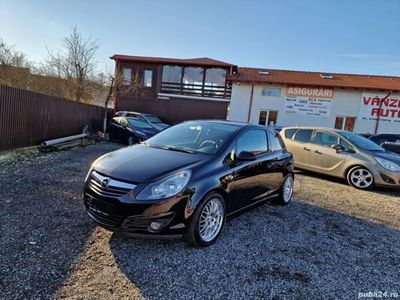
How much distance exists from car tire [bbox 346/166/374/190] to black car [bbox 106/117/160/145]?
310 inches

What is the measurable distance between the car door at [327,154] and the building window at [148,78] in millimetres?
15537

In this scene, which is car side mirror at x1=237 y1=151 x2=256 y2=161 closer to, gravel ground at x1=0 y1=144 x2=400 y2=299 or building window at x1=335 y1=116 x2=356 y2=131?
gravel ground at x1=0 y1=144 x2=400 y2=299

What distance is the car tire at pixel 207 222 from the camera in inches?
127

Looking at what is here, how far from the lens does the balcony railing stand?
20641 mm

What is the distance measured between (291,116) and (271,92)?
2.12m

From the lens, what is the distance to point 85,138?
11961 mm

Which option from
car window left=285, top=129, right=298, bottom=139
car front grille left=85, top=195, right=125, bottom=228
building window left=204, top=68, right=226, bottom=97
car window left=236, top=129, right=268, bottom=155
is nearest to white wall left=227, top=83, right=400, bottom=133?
building window left=204, top=68, right=226, bottom=97

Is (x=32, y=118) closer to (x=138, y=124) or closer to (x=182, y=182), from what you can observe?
(x=138, y=124)

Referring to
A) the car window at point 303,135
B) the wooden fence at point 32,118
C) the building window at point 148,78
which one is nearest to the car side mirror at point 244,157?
the car window at point 303,135

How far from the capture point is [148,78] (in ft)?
71.0

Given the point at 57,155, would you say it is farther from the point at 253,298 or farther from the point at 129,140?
the point at 253,298

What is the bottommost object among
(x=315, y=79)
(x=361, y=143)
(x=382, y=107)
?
(x=361, y=143)

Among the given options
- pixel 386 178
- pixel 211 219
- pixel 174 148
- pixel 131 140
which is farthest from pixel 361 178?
pixel 131 140

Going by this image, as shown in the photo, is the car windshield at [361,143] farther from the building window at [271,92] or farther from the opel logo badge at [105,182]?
the building window at [271,92]
